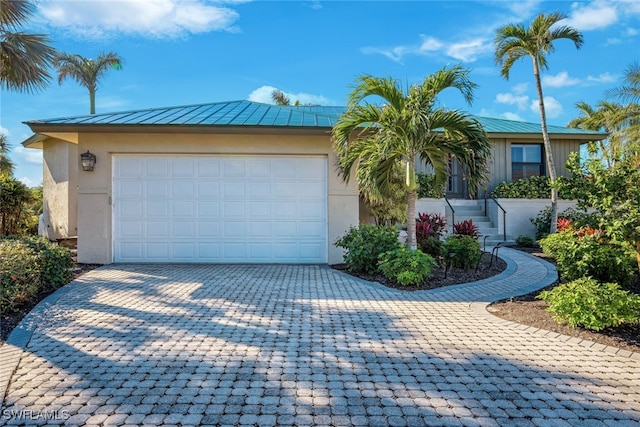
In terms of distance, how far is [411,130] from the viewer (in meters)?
6.20

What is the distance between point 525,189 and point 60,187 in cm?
1726

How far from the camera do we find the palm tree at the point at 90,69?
1983 centimetres

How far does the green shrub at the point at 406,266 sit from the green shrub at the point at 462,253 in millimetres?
1170

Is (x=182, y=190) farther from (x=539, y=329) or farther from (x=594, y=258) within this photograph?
(x=594, y=258)

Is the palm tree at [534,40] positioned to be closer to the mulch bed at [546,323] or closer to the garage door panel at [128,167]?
the mulch bed at [546,323]

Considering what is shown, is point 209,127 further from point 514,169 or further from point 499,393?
point 514,169

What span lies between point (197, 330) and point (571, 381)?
3.75m

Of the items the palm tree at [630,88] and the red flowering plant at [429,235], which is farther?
the palm tree at [630,88]

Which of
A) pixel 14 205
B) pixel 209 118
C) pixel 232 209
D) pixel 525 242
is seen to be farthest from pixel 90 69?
pixel 525 242

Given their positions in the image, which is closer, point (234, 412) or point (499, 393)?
point (234, 412)

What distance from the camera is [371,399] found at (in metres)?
2.62

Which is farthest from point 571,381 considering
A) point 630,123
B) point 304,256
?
point 630,123

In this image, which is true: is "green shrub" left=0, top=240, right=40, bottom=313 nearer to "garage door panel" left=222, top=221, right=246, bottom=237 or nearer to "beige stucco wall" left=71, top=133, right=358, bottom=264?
"beige stucco wall" left=71, top=133, right=358, bottom=264

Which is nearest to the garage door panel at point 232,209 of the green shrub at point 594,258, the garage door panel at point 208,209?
the garage door panel at point 208,209
